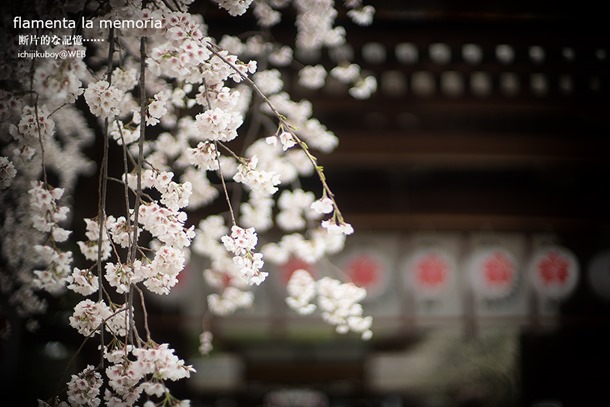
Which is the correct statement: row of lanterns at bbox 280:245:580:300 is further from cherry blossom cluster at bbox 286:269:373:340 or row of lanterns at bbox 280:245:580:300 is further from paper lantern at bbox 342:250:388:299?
cherry blossom cluster at bbox 286:269:373:340

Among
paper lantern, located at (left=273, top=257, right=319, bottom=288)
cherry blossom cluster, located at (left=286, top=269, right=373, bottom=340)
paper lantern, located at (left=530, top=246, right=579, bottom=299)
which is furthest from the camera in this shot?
paper lantern, located at (left=273, top=257, right=319, bottom=288)

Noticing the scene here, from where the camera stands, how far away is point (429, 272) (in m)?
6.89

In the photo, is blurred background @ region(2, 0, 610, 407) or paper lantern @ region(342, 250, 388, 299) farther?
paper lantern @ region(342, 250, 388, 299)

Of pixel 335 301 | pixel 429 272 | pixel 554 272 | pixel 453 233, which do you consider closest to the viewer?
pixel 335 301

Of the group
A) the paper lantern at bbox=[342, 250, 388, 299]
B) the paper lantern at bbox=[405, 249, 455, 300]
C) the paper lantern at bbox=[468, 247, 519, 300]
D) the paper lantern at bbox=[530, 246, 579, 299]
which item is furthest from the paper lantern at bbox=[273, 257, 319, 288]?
the paper lantern at bbox=[530, 246, 579, 299]

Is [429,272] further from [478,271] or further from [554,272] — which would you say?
[554,272]

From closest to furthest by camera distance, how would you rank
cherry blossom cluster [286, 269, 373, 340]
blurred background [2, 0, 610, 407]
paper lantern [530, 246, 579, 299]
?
1. cherry blossom cluster [286, 269, 373, 340]
2. blurred background [2, 0, 610, 407]
3. paper lantern [530, 246, 579, 299]

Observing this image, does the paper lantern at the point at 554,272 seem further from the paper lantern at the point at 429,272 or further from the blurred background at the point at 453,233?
the paper lantern at the point at 429,272

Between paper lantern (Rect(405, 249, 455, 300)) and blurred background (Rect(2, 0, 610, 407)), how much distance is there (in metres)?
0.02

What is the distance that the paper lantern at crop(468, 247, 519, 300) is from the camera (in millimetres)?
6750

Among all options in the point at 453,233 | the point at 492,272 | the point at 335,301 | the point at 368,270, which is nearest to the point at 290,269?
the point at 368,270

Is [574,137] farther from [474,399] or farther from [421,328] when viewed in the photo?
[474,399]

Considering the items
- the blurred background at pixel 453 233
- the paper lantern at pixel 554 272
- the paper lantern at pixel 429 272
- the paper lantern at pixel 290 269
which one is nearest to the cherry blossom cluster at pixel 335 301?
the blurred background at pixel 453 233

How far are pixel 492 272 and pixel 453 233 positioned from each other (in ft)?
2.20
